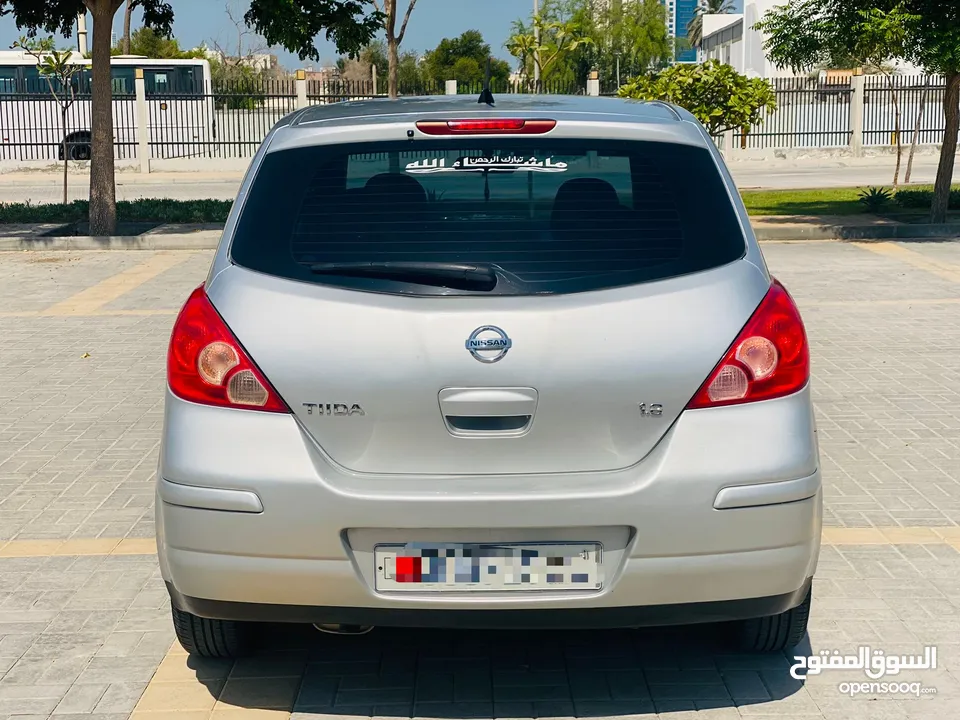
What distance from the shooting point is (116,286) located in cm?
1301

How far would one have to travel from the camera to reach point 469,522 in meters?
3.32

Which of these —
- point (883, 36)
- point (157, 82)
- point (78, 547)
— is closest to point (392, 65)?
point (157, 82)

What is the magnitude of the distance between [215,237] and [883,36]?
27.1ft

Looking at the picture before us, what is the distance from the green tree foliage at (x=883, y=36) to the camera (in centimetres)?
1551

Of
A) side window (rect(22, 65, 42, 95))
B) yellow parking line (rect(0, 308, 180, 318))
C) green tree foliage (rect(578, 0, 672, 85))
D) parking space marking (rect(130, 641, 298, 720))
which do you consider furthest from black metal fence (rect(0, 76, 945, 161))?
green tree foliage (rect(578, 0, 672, 85))

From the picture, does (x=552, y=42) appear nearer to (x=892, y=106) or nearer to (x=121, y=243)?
(x=892, y=106)

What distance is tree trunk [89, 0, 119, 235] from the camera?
54.6 feet

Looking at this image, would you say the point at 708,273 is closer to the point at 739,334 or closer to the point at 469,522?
the point at 739,334

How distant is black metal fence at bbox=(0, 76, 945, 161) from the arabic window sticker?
3059cm

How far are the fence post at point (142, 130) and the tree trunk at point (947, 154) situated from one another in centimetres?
2236

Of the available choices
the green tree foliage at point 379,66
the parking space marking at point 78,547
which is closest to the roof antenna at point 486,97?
the parking space marking at point 78,547

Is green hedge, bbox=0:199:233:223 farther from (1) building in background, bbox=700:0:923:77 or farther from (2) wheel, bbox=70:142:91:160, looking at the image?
(1) building in background, bbox=700:0:923:77

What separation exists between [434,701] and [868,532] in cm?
230

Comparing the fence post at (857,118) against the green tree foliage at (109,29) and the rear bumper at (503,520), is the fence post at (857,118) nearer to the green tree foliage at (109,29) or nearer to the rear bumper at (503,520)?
the green tree foliage at (109,29)
